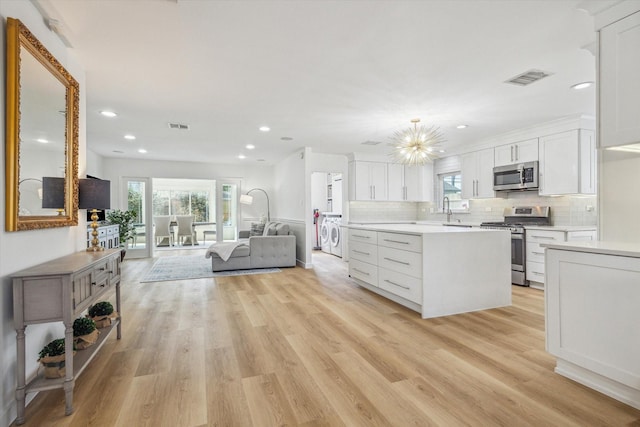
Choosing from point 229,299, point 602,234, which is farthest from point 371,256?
point 602,234

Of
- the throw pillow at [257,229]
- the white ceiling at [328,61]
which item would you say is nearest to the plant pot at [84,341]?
the white ceiling at [328,61]

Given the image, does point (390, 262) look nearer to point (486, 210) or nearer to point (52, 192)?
point (52, 192)

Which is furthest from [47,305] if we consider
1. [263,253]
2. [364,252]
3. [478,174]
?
[478,174]

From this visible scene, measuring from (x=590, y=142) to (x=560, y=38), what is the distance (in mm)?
2893

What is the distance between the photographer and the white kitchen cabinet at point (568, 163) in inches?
174

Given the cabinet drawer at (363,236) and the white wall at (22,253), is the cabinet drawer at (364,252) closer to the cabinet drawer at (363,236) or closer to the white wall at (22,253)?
the cabinet drawer at (363,236)

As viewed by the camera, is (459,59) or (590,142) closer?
(459,59)

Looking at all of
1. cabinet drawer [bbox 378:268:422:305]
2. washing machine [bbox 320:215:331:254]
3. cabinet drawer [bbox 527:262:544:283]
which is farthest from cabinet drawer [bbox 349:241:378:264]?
washing machine [bbox 320:215:331:254]

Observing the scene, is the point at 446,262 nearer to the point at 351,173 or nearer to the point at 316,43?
the point at 316,43

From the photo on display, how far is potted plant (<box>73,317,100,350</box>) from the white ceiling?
2102mm

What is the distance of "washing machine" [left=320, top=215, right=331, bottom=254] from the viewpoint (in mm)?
8578

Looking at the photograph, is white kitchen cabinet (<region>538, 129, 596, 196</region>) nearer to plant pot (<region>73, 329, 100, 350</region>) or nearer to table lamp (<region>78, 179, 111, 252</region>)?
table lamp (<region>78, 179, 111, 252</region>)

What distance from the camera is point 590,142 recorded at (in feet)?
14.6

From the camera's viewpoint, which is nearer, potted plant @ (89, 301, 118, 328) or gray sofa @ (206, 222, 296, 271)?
potted plant @ (89, 301, 118, 328)
